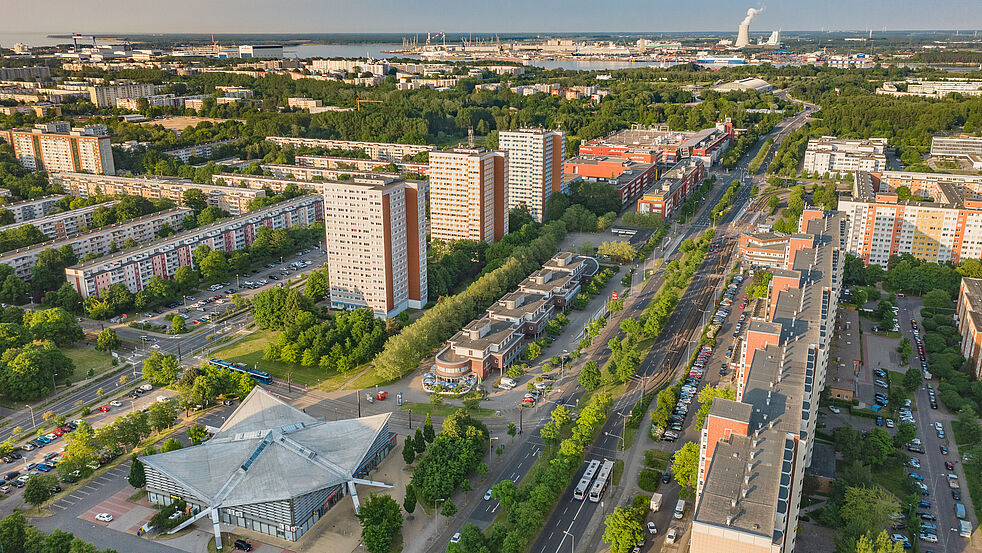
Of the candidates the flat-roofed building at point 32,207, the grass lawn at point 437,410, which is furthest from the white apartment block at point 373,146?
the grass lawn at point 437,410

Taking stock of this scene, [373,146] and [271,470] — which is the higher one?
[373,146]

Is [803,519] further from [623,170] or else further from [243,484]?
[623,170]

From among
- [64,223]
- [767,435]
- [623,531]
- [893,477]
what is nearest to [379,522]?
[623,531]

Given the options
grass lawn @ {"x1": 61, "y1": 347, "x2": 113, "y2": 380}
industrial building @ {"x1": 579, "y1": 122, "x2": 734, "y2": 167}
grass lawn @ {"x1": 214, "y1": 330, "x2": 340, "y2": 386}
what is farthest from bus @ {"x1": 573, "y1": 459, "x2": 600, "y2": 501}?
industrial building @ {"x1": 579, "y1": 122, "x2": 734, "y2": 167}

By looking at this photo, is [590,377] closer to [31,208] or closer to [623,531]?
[623,531]

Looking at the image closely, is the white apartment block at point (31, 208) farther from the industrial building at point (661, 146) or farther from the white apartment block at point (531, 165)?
the industrial building at point (661, 146)

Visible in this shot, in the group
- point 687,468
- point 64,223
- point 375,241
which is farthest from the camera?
point 64,223

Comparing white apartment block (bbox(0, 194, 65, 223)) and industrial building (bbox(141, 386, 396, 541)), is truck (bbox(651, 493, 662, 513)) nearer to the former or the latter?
industrial building (bbox(141, 386, 396, 541))
